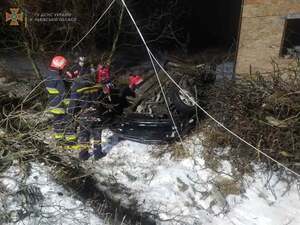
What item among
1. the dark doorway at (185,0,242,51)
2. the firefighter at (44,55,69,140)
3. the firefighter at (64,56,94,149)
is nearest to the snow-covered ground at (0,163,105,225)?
the firefighter at (64,56,94,149)

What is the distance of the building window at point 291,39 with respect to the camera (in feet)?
26.2

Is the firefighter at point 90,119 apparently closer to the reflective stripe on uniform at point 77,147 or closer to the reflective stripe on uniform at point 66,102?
the reflective stripe on uniform at point 77,147

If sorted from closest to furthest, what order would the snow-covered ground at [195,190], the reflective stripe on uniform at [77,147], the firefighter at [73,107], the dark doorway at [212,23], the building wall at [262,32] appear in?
the snow-covered ground at [195,190], the firefighter at [73,107], the reflective stripe on uniform at [77,147], the building wall at [262,32], the dark doorway at [212,23]

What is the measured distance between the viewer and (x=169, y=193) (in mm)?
6254

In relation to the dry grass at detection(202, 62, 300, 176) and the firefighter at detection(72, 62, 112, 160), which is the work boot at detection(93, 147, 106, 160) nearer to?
the firefighter at detection(72, 62, 112, 160)

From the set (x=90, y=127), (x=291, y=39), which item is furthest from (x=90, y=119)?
(x=291, y=39)

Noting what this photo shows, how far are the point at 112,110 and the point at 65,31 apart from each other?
373 centimetres

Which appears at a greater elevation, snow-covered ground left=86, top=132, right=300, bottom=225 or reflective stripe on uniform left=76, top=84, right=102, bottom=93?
reflective stripe on uniform left=76, top=84, right=102, bottom=93

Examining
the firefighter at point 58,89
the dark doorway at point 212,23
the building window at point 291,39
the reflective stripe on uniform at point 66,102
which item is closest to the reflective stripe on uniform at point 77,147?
the firefighter at point 58,89

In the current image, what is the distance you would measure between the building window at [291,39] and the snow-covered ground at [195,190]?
3.06 m

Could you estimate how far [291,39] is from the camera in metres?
8.28

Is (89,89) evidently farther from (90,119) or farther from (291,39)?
(291,39)

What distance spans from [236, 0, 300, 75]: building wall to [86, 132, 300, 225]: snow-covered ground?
2600mm

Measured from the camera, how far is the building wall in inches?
310
